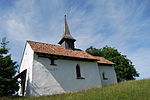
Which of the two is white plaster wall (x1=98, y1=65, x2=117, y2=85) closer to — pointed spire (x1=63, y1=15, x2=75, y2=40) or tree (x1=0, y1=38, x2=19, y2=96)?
pointed spire (x1=63, y1=15, x2=75, y2=40)

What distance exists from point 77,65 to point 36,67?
564 cm

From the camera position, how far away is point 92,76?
65.6 feet

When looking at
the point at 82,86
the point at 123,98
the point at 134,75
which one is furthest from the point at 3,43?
the point at 134,75

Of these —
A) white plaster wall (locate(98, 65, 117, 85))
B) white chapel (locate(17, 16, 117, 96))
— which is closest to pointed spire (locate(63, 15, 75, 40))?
white chapel (locate(17, 16, 117, 96))

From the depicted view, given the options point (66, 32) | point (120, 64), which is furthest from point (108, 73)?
point (120, 64)

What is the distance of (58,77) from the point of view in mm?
17297

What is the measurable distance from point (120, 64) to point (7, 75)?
31.1 metres

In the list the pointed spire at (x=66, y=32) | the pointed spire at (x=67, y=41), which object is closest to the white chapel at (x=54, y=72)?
the pointed spire at (x=67, y=41)

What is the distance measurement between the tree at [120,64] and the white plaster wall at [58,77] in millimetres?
20726

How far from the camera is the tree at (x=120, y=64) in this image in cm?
3872

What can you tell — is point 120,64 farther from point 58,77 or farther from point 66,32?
point 58,77

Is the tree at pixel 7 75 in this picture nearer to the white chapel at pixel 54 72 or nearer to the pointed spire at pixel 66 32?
the white chapel at pixel 54 72

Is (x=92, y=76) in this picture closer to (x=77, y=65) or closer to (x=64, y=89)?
(x=77, y=65)

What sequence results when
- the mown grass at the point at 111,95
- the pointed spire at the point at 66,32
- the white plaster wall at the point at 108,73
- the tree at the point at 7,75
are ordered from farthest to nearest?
the pointed spire at the point at 66,32, the white plaster wall at the point at 108,73, the tree at the point at 7,75, the mown grass at the point at 111,95
